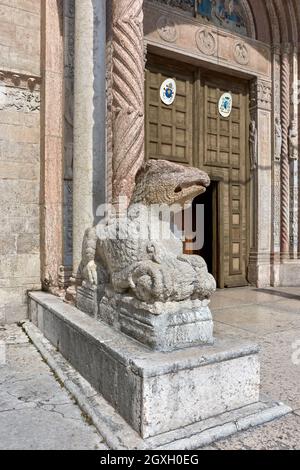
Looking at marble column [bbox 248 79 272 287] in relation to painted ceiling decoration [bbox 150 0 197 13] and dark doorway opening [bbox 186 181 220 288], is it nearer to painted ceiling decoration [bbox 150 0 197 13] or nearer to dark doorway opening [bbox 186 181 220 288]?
dark doorway opening [bbox 186 181 220 288]

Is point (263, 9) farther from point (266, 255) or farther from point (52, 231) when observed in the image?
point (52, 231)

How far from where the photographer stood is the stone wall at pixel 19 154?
4.82 m

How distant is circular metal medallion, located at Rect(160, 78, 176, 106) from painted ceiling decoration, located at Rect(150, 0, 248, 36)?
4.34 feet

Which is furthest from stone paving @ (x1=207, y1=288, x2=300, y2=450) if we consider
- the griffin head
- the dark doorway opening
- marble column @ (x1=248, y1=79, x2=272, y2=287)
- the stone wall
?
the stone wall

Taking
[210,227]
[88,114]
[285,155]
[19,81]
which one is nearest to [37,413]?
[88,114]

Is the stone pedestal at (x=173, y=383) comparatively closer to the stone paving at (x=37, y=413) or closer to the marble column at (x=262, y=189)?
the stone paving at (x=37, y=413)

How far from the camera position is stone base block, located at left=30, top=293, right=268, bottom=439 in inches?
78.9

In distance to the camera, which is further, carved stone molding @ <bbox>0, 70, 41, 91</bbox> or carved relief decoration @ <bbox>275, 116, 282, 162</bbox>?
carved relief decoration @ <bbox>275, 116, 282, 162</bbox>

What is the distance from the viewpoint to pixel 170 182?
2740 mm

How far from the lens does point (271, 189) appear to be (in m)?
8.21

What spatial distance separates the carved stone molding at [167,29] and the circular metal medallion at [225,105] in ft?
5.19

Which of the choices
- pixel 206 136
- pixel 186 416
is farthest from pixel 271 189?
pixel 186 416

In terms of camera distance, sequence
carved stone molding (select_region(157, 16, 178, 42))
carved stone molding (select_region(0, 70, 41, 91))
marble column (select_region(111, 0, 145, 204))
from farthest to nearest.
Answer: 1. carved stone molding (select_region(157, 16, 178, 42))
2. carved stone molding (select_region(0, 70, 41, 91))
3. marble column (select_region(111, 0, 145, 204))

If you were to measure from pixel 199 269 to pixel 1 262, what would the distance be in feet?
10.4
